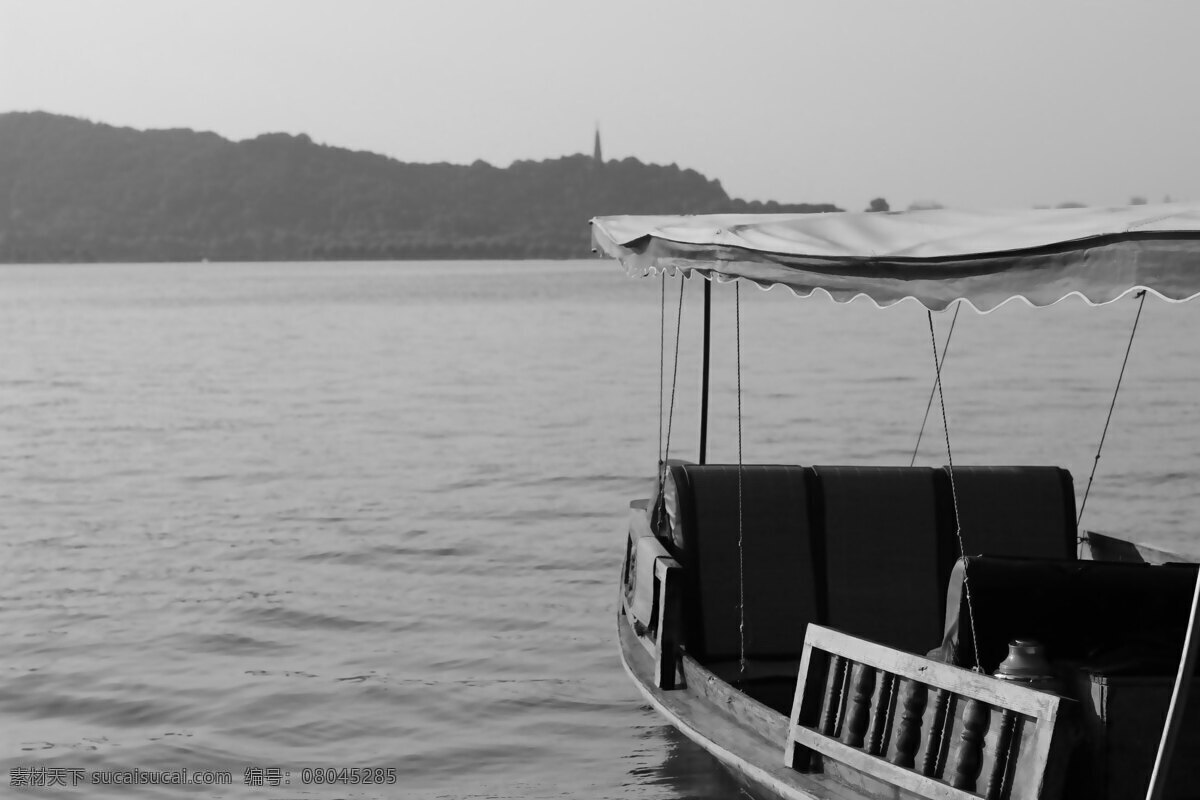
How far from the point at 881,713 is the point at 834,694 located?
26 cm

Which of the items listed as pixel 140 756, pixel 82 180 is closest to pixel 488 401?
pixel 140 756

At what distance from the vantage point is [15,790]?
308 inches

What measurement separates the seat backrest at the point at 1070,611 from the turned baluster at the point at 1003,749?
1.74ft

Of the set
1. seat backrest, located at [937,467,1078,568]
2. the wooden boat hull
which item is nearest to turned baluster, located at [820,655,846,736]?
the wooden boat hull

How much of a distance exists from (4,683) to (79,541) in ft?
17.9

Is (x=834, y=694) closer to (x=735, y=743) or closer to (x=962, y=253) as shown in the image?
(x=735, y=743)

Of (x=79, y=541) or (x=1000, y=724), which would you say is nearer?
(x=1000, y=724)

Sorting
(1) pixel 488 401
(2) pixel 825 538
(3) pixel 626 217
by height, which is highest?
(3) pixel 626 217

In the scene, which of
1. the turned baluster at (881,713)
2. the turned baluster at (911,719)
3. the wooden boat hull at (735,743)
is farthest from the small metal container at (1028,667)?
the wooden boat hull at (735,743)

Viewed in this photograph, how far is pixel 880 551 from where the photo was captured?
681cm

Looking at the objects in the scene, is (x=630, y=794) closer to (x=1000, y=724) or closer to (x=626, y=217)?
(x=626, y=217)

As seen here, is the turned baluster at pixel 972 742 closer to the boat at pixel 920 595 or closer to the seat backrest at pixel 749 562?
the boat at pixel 920 595

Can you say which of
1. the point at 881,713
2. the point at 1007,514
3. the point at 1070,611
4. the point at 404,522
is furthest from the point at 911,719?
the point at 404,522

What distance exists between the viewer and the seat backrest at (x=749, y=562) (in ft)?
22.3
